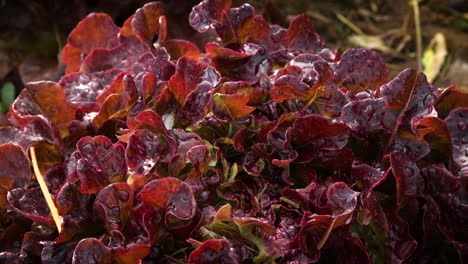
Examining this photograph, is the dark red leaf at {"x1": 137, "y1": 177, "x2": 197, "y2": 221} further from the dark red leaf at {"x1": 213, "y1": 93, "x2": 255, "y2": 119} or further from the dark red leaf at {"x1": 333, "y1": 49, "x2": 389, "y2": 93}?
the dark red leaf at {"x1": 333, "y1": 49, "x2": 389, "y2": 93}

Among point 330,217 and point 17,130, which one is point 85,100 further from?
point 330,217

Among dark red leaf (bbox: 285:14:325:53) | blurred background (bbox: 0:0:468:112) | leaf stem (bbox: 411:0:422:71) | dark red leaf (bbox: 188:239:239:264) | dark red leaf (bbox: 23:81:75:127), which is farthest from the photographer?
leaf stem (bbox: 411:0:422:71)

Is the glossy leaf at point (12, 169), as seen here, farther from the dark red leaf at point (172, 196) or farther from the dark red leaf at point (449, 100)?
the dark red leaf at point (449, 100)

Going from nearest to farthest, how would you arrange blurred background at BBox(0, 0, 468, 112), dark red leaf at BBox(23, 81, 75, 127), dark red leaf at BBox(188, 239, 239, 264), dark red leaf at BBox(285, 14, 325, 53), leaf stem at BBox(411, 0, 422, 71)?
dark red leaf at BBox(188, 239, 239, 264) < dark red leaf at BBox(23, 81, 75, 127) < dark red leaf at BBox(285, 14, 325, 53) < blurred background at BBox(0, 0, 468, 112) < leaf stem at BBox(411, 0, 422, 71)

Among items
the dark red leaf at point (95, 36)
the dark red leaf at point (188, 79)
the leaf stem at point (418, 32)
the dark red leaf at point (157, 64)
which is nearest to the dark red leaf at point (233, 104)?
the dark red leaf at point (188, 79)

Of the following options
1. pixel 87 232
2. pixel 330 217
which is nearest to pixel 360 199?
pixel 330 217

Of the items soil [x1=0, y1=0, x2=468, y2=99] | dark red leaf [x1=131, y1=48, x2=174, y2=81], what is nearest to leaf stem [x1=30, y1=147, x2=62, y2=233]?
dark red leaf [x1=131, y1=48, x2=174, y2=81]

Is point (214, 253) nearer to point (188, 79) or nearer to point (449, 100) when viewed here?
point (188, 79)
